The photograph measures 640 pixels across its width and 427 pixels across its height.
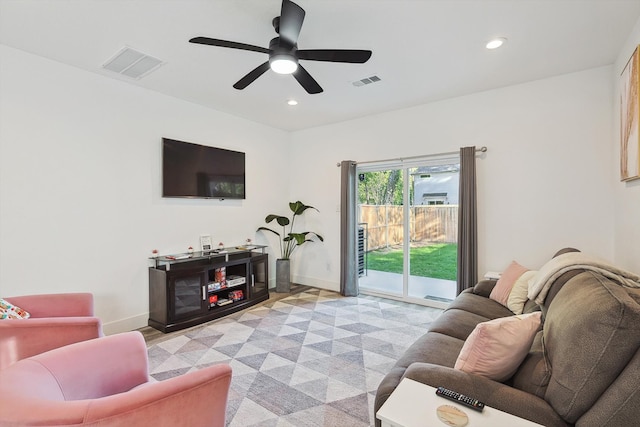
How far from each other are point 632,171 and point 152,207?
465 cm

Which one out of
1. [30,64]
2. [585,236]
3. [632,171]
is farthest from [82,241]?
[585,236]

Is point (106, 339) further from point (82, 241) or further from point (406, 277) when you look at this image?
point (406, 277)

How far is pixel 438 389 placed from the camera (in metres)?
1.19

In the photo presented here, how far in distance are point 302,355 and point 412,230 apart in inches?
97.3

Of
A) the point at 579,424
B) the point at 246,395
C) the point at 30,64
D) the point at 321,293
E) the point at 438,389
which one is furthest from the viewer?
the point at 321,293

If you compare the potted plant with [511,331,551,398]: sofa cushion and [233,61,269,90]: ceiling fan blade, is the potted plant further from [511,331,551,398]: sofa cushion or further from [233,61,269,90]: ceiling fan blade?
[511,331,551,398]: sofa cushion

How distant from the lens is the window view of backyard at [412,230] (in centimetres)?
411

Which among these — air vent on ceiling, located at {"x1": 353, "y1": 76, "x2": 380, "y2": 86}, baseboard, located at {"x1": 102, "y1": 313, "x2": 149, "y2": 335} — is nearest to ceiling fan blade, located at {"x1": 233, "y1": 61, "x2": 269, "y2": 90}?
air vent on ceiling, located at {"x1": 353, "y1": 76, "x2": 380, "y2": 86}

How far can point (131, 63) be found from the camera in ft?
9.52

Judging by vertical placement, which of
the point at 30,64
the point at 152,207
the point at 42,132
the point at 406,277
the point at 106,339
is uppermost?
the point at 30,64

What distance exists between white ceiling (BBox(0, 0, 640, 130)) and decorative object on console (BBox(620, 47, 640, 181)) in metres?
0.37

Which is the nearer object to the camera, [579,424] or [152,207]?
[579,424]

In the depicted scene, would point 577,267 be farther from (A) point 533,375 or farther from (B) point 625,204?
(B) point 625,204

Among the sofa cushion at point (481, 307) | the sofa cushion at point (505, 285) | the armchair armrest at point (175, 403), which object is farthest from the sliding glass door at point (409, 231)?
the armchair armrest at point (175, 403)
